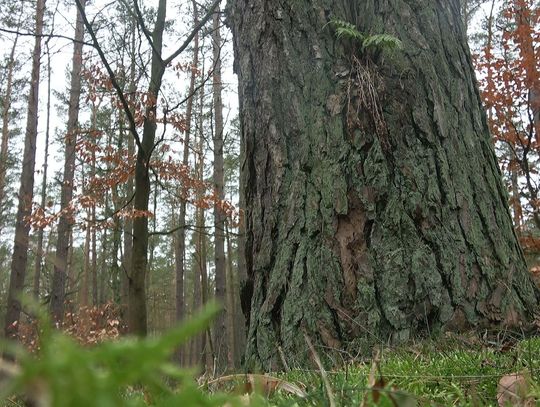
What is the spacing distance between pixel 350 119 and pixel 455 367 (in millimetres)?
1691

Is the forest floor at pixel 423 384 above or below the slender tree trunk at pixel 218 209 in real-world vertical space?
below

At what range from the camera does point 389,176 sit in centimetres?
274

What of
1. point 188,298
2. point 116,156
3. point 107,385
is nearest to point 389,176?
point 107,385

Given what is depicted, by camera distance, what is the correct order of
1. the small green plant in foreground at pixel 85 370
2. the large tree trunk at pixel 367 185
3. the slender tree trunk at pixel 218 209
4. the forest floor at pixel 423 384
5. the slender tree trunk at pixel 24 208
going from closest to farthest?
the small green plant in foreground at pixel 85 370, the forest floor at pixel 423 384, the large tree trunk at pixel 367 185, the slender tree trunk at pixel 24 208, the slender tree trunk at pixel 218 209

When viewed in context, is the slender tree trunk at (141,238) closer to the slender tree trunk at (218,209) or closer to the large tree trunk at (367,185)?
the large tree trunk at (367,185)

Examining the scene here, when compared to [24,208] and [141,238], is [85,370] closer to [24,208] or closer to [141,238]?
[141,238]

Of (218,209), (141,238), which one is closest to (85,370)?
(141,238)

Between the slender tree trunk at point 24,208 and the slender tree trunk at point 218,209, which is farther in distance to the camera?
the slender tree trunk at point 218,209

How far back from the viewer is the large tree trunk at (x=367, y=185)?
2553 mm

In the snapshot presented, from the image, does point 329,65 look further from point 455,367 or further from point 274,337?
point 455,367

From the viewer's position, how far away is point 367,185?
108 inches

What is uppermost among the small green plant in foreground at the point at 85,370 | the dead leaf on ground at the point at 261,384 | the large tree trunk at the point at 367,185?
the large tree trunk at the point at 367,185

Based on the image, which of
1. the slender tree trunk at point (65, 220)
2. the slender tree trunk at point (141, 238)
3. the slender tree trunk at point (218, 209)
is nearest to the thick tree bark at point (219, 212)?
the slender tree trunk at point (218, 209)

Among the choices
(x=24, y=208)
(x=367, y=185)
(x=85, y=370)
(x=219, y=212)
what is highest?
(x=24, y=208)
